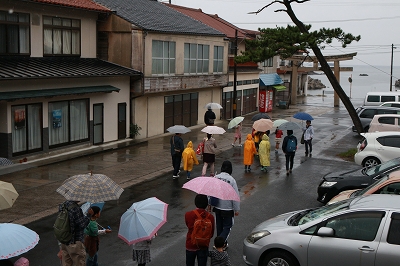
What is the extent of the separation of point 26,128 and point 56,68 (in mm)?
2895

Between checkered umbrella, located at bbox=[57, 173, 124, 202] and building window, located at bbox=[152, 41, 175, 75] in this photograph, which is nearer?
checkered umbrella, located at bbox=[57, 173, 124, 202]

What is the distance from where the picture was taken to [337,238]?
334 inches

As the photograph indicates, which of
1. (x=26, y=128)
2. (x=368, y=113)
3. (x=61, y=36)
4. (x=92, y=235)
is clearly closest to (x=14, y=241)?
(x=92, y=235)

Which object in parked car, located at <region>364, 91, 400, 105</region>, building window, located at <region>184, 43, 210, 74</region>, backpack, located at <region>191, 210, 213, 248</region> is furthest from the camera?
parked car, located at <region>364, 91, 400, 105</region>

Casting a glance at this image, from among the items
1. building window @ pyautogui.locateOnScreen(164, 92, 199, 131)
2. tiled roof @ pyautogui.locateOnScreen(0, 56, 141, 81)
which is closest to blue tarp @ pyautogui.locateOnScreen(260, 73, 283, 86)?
building window @ pyautogui.locateOnScreen(164, 92, 199, 131)

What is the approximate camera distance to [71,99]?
22.8m

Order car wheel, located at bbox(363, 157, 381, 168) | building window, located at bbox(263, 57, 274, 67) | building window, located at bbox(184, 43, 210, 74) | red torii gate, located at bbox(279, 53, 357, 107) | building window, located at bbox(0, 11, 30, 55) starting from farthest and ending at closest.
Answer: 1. building window, located at bbox(263, 57, 274, 67)
2. red torii gate, located at bbox(279, 53, 357, 107)
3. building window, located at bbox(184, 43, 210, 74)
4. building window, located at bbox(0, 11, 30, 55)
5. car wheel, located at bbox(363, 157, 381, 168)

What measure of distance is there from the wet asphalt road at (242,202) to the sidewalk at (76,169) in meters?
0.82

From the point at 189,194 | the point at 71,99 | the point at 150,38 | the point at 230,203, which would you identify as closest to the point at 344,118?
the point at 150,38

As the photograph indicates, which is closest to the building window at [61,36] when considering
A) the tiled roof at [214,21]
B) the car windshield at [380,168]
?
the car windshield at [380,168]

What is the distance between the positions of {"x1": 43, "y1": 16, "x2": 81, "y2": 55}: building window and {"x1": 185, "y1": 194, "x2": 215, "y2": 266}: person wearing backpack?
1626 cm

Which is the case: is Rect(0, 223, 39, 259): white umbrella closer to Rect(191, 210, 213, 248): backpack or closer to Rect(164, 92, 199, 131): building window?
Rect(191, 210, 213, 248): backpack

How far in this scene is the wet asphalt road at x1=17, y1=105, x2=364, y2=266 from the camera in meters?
10.8

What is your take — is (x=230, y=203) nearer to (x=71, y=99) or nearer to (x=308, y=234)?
(x=308, y=234)
